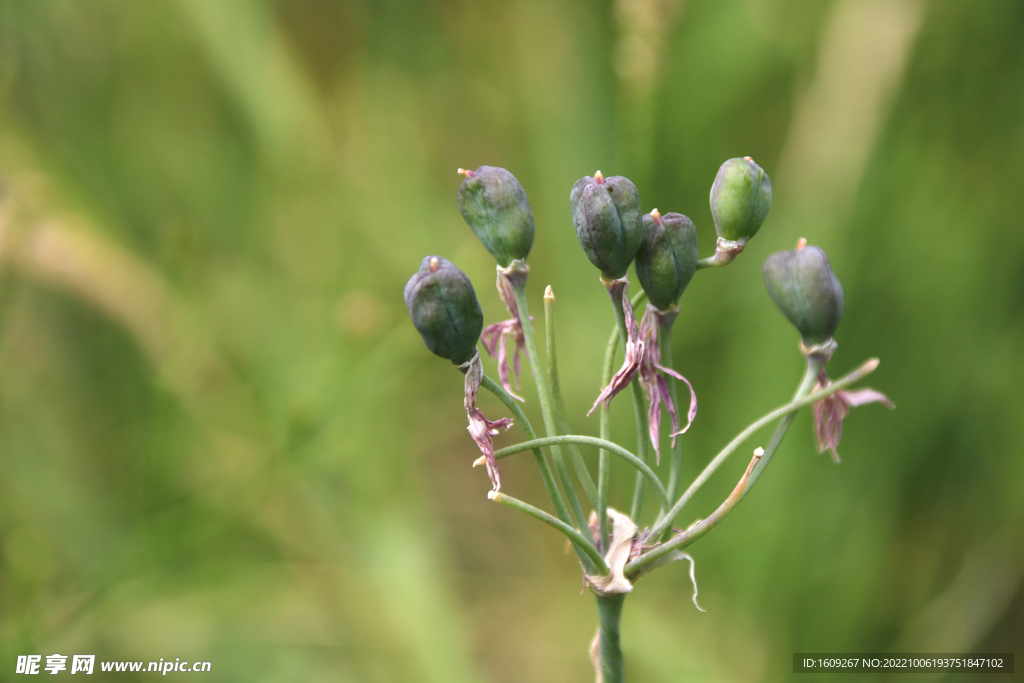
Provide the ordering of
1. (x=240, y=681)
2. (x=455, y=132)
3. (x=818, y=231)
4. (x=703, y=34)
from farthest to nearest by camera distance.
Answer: (x=455, y=132) < (x=703, y=34) < (x=818, y=231) < (x=240, y=681)

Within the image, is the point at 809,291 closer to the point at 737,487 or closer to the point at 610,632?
the point at 737,487

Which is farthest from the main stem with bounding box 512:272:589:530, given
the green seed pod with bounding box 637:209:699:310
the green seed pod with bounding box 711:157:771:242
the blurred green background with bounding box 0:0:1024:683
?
the blurred green background with bounding box 0:0:1024:683

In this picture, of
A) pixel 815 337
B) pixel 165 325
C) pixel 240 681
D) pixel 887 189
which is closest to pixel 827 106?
pixel 887 189

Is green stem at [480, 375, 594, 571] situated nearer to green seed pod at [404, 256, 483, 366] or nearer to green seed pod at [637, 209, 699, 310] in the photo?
green seed pod at [404, 256, 483, 366]

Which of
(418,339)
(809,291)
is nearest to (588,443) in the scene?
(809,291)

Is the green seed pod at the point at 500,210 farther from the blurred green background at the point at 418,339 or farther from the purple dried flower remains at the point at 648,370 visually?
the blurred green background at the point at 418,339

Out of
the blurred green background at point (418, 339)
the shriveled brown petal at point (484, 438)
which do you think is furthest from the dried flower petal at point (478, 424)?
the blurred green background at point (418, 339)

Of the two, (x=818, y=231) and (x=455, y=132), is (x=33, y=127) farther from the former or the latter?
(x=818, y=231)
